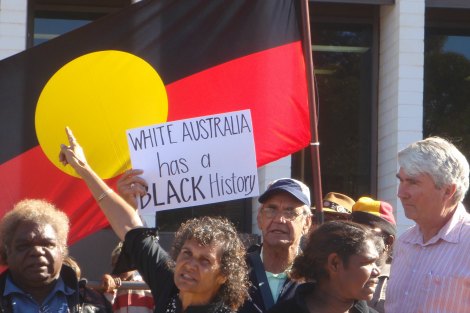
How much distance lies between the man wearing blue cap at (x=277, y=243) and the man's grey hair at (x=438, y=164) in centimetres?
53

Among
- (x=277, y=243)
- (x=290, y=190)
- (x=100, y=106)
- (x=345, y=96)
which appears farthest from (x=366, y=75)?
(x=277, y=243)

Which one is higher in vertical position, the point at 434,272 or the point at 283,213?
the point at 283,213

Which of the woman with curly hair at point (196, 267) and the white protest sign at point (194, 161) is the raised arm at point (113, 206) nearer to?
the woman with curly hair at point (196, 267)

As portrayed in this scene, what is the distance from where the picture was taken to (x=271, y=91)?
18.9 feet

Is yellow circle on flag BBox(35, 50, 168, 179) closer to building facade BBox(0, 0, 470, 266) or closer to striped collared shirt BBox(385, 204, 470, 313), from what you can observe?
striped collared shirt BBox(385, 204, 470, 313)

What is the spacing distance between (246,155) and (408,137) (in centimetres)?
400

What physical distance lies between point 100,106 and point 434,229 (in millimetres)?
2118

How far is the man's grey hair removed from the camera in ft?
13.5

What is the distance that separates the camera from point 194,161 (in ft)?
16.7

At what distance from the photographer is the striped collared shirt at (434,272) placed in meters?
4.02

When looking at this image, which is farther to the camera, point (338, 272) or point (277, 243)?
point (277, 243)

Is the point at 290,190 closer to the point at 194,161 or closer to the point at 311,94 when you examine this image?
the point at 194,161

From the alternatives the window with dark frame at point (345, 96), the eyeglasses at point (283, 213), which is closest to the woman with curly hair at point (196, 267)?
the eyeglasses at point (283, 213)

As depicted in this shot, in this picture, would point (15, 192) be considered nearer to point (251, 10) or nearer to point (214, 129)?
point (214, 129)
